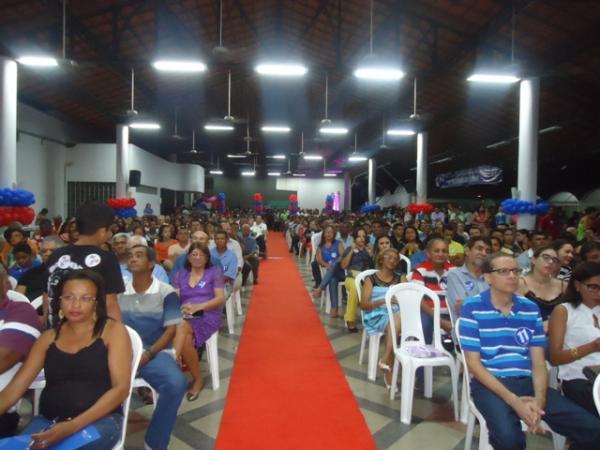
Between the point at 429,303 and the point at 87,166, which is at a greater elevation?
the point at 87,166

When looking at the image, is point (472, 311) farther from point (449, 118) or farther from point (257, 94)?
point (257, 94)

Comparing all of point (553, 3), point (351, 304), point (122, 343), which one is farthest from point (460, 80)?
point (122, 343)

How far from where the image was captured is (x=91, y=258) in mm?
2176

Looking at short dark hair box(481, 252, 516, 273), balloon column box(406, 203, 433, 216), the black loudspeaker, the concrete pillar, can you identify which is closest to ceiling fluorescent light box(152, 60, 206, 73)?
short dark hair box(481, 252, 516, 273)

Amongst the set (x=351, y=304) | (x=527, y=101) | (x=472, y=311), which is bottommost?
(x=351, y=304)

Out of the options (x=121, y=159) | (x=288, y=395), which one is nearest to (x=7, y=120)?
(x=121, y=159)

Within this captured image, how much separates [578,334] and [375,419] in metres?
1.32

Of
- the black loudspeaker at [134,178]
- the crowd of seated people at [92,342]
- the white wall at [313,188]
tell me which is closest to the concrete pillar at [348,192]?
the white wall at [313,188]

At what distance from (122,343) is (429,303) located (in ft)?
7.79

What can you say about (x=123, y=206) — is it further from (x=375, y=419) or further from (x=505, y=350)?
(x=505, y=350)

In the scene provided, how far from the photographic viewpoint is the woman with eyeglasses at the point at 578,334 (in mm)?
2238

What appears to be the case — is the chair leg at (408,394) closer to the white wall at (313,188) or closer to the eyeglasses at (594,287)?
the eyeglasses at (594,287)

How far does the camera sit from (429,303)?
352cm

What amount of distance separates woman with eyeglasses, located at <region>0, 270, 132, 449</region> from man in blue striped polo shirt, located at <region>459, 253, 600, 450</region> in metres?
1.61
